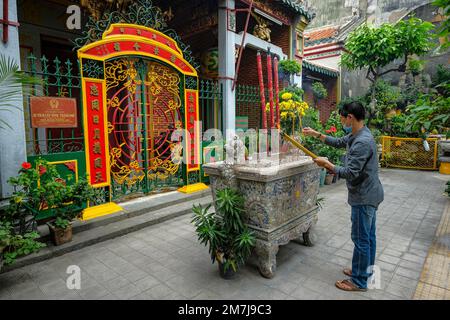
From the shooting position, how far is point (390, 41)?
8.27 metres

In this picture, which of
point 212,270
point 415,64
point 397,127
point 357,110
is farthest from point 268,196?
point 397,127

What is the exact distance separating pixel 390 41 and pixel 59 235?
9386mm

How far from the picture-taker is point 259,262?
3.14 m

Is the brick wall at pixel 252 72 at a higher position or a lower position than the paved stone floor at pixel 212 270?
higher

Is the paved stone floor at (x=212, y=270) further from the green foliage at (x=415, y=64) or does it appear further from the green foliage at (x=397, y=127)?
the green foliage at (x=397, y=127)

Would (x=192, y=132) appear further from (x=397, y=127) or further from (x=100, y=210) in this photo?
(x=397, y=127)

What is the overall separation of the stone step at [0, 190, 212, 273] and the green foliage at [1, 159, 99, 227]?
1.15ft

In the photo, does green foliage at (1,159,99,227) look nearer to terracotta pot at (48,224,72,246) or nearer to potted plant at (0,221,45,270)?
terracotta pot at (48,224,72,246)

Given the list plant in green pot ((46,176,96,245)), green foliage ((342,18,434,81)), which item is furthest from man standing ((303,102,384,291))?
green foliage ((342,18,434,81))

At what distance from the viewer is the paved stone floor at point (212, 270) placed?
282cm

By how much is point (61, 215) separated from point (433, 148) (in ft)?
35.2

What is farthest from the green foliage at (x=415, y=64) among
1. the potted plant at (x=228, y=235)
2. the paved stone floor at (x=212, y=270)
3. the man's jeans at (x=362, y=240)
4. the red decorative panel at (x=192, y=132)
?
the potted plant at (x=228, y=235)

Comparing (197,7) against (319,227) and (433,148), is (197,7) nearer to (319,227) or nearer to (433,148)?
(319,227)

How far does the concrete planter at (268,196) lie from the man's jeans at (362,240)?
0.75 meters
